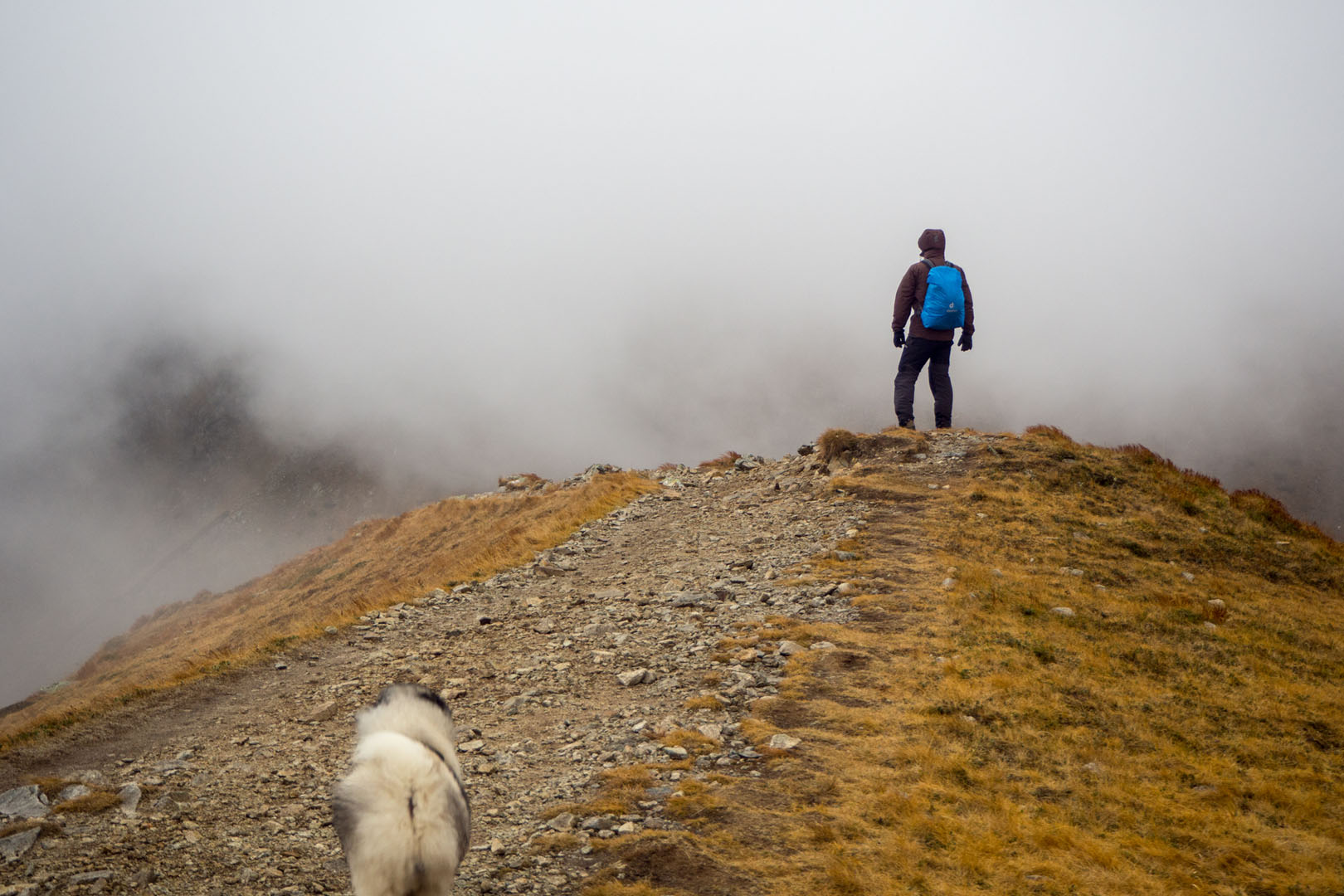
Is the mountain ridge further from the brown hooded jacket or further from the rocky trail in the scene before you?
the brown hooded jacket

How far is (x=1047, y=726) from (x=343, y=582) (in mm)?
25547

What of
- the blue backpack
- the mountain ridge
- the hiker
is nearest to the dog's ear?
the mountain ridge

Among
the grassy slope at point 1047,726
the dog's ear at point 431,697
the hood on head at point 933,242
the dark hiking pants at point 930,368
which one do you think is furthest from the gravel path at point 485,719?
the hood on head at point 933,242

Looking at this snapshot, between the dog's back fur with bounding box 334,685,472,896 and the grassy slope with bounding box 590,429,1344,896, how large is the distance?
1850mm

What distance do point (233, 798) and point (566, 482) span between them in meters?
20.4

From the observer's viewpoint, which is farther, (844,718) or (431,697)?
(844,718)

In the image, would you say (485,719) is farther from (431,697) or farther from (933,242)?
(933,242)

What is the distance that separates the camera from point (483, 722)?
1083cm

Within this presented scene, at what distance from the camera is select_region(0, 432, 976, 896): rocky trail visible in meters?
7.45

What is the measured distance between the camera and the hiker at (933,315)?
18.5m

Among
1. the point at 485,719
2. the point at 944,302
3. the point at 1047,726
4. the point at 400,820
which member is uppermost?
the point at 944,302

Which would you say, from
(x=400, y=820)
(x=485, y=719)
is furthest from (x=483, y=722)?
(x=400, y=820)

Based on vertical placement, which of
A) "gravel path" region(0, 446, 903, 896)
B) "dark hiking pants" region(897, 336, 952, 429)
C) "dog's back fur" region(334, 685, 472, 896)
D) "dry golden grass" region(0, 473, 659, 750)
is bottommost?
"dry golden grass" region(0, 473, 659, 750)

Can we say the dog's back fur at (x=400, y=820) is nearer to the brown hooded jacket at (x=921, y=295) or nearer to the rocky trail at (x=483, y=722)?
the rocky trail at (x=483, y=722)
